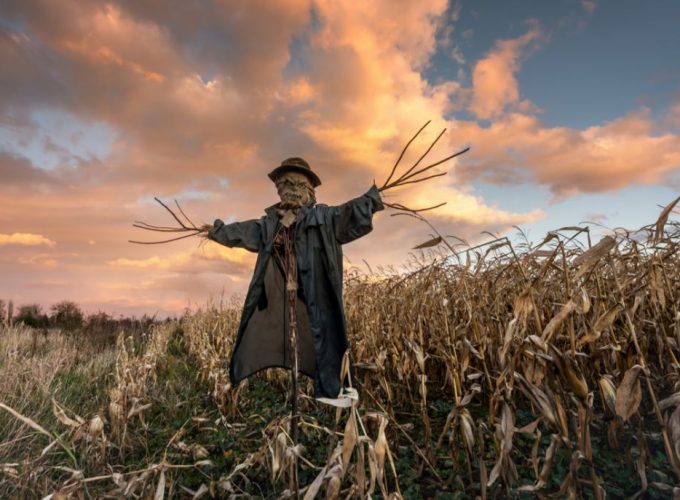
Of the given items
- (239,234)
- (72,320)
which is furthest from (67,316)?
(239,234)

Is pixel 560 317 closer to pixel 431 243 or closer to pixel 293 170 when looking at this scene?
pixel 431 243

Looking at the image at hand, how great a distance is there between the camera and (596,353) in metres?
2.40

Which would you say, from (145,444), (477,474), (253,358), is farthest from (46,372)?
(477,474)

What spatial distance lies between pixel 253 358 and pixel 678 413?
3283mm

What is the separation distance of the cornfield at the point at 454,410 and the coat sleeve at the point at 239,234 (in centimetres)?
144

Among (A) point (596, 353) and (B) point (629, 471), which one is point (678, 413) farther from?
(B) point (629, 471)

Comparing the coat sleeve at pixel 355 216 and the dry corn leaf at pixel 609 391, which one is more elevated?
the coat sleeve at pixel 355 216

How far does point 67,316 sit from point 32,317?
105 cm

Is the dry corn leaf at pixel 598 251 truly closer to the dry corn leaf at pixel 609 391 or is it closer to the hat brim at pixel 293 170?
the dry corn leaf at pixel 609 391

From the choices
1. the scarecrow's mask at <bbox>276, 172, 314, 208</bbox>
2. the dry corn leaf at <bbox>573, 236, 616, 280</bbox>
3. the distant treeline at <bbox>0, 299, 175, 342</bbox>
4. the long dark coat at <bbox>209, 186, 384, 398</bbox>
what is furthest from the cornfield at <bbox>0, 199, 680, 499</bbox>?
the distant treeline at <bbox>0, 299, 175, 342</bbox>

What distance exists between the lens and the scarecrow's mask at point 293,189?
4305mm

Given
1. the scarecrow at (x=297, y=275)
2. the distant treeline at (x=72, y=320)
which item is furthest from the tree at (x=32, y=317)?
the scarecrow at (x=297, y=275)

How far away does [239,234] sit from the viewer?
→ 13.8ft

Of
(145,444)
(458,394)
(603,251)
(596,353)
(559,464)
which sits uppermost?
(603,251)
